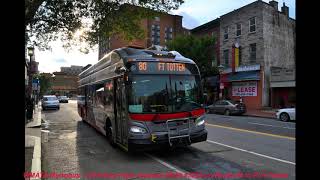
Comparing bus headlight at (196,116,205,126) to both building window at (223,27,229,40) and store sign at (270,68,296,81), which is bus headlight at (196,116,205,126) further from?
building window at (223,27,229,40)

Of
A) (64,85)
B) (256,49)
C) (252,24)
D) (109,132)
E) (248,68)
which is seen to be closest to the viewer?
(109,132)

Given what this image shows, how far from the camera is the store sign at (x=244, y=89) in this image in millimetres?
34744

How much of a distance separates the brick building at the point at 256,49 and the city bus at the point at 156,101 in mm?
24355

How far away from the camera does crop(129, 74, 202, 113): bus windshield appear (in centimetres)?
902

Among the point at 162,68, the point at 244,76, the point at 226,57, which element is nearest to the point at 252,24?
the point at 226,57

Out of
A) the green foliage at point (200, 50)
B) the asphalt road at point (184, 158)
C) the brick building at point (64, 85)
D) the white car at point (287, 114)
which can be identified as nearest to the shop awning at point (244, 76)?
the green foliage at point (200, 50)

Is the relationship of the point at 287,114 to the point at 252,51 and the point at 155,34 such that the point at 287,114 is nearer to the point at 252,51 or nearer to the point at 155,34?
the point at 252,51

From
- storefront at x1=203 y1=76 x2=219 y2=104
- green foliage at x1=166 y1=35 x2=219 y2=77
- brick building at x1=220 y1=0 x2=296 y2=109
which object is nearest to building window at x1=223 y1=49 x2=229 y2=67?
brick building at x1=220 y1=0 x2=296 y2=109

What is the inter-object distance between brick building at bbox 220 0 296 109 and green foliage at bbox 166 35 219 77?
6.85 feet

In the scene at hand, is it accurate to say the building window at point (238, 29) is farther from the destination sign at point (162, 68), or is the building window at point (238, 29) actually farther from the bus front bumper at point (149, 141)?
the bus front bumper at point (149, 141)

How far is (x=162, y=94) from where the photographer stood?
9.20 metres

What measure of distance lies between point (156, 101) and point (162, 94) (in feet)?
0.87
